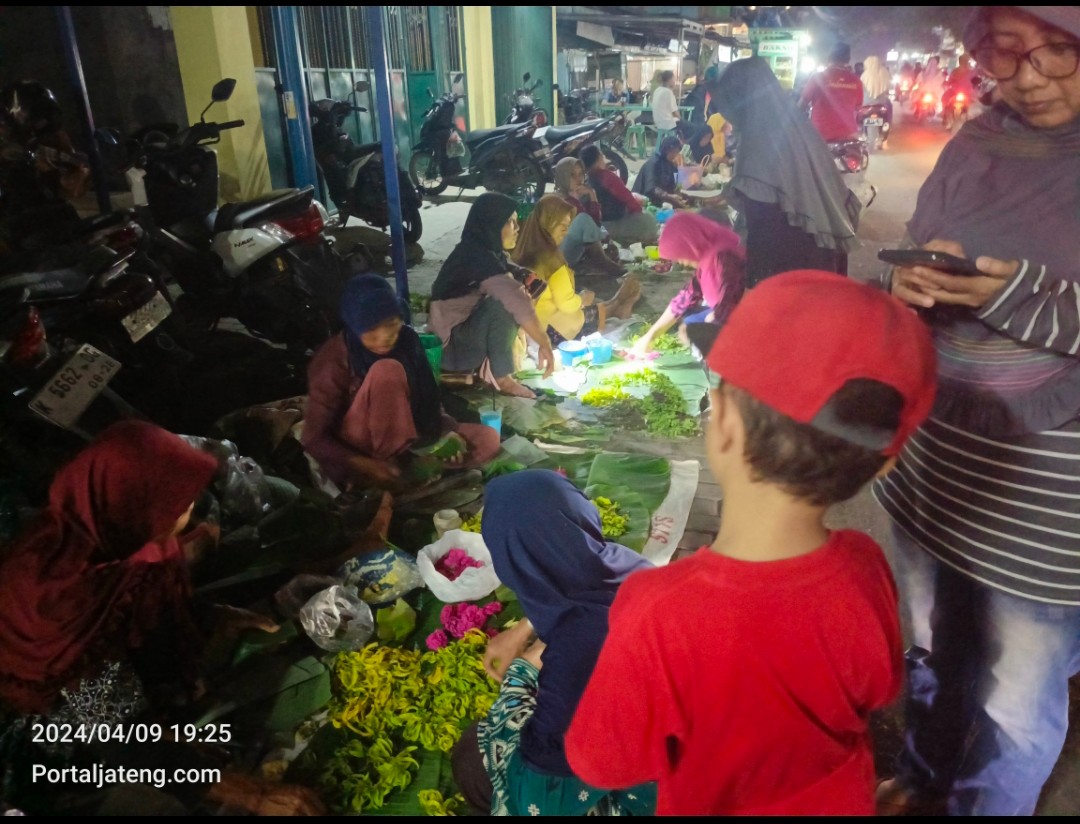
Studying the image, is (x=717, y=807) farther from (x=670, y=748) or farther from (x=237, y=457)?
(x=237, y=457)

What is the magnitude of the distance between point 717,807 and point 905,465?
938 mm

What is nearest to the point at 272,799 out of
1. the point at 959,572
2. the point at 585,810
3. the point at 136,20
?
the point at 585,810

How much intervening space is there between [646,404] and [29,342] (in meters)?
2.98

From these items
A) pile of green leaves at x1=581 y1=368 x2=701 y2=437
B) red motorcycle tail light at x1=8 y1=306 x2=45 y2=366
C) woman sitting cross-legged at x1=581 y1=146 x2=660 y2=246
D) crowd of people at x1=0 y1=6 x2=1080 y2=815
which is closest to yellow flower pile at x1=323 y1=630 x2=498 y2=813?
crowd of people at x1=0 y1=6 x2=1080 y2=815

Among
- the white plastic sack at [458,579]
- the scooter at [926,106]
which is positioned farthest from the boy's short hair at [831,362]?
the scooter at [926,106]

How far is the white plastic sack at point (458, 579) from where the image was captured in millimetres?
2565

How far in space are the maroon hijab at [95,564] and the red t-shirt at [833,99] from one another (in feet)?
27.1

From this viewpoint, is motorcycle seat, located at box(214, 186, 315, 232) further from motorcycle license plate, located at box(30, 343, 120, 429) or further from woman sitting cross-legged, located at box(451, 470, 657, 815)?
woman sitting cross-legged, located at box(451, 470, 657, 815)

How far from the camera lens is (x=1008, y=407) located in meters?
1.36

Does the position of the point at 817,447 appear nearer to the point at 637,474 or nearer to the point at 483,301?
the point at 637,474

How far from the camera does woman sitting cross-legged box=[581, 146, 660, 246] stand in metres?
6.99

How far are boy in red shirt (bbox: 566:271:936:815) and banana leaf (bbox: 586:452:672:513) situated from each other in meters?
2.11

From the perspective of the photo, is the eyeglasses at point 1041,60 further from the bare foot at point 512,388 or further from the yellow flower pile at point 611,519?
the bare foot at point 512,388

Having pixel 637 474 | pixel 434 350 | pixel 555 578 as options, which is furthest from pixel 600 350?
pixel 555 578
